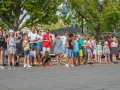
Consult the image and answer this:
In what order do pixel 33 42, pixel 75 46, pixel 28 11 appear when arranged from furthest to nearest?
pixel 28 11
pixel 75 46
pixel 33 42

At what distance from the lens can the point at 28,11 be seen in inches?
1200

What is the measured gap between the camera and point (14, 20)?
3052cm

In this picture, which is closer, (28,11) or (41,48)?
(41,48)

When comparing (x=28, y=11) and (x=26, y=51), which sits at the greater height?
(x=28, y=11)

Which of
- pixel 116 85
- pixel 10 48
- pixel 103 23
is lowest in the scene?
pixel 116 85

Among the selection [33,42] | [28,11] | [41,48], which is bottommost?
[41,48]

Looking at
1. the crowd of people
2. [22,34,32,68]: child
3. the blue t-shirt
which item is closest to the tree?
the crowd of people

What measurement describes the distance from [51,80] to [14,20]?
62.2 feet

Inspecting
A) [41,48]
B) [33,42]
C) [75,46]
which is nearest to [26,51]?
[33,42]

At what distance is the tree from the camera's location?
1169 inches

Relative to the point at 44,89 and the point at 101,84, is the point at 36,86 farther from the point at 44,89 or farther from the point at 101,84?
the point at 101,84

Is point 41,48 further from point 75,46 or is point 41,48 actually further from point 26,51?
point 75,46

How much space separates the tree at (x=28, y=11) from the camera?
2970 cm

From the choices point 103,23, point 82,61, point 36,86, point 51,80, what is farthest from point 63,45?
point 103,23
